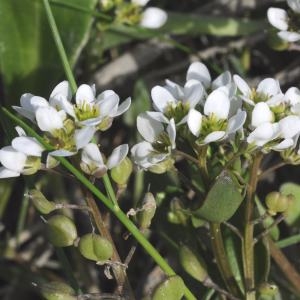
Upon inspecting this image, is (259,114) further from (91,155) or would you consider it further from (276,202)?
(91,155)

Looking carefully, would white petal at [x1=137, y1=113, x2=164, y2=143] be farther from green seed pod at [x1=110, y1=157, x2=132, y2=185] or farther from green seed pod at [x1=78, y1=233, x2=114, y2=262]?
green seed pod at [x1=78, y1=233, x2=114, y2=262]

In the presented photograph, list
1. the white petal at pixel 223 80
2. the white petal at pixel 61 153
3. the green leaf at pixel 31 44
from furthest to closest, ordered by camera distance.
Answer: the green leaf at pixel 31 44 < the white petal at pixel 223 80 < the white petal at pixel 61 153

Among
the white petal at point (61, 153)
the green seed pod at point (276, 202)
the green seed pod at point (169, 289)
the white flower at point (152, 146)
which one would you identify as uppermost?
the white petal at point (61, 153)

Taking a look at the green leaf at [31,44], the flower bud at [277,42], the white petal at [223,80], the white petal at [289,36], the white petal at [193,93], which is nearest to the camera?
the white petal at [193,93]

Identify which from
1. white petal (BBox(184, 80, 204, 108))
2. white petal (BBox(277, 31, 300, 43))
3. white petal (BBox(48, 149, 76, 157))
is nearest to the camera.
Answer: white petal (BBox(48, 149, 76, 157))

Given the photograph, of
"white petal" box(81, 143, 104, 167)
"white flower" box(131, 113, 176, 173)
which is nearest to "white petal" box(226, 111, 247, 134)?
"white flower" box(131, 113, 176, 173)

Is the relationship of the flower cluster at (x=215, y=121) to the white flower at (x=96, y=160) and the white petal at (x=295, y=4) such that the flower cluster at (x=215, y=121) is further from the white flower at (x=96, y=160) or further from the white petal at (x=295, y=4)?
the white petal at (x=295, y=4)

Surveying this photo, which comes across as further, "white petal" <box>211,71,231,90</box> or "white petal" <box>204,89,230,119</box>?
"white petal" <box>211,71,231,90</box>

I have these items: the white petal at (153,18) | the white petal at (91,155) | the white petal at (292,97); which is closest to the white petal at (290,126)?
the white petal at (292,97)
